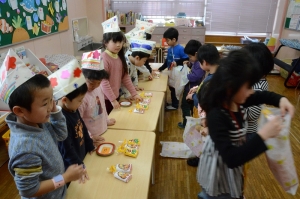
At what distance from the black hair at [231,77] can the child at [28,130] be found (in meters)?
0.67

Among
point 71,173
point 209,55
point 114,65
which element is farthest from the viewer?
point 114,65

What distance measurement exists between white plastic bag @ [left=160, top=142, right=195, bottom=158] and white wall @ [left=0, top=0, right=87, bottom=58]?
2.12 metres

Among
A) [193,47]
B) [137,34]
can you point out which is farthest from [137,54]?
[193,47]

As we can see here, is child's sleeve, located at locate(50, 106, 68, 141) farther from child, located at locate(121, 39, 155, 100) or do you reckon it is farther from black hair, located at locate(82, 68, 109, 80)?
child, located at locate(121, 39, 155, 100)

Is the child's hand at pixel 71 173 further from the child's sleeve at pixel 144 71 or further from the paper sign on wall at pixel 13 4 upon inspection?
the paper sign on wall at pixel 13 4

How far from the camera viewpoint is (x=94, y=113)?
5.12 feet

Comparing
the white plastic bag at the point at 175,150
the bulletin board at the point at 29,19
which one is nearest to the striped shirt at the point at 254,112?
the white plastic bag at the point at 175,150

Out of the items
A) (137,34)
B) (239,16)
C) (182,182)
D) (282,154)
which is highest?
(239,16)

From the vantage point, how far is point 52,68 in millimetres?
2887

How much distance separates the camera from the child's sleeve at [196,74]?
265cm

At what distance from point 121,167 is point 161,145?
1522 millimetres

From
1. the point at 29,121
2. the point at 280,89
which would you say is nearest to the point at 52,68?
the point at 29,121

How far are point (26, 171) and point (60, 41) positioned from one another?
3.37m

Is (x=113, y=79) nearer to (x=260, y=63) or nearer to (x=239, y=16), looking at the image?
(x=260, y=63)
